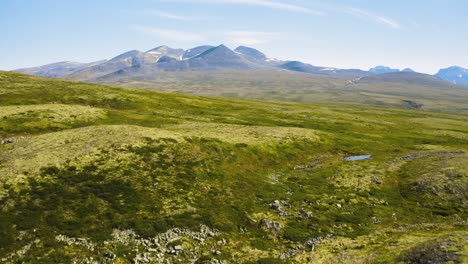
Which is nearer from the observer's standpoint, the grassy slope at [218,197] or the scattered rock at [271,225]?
the grassy slope at [218,197]

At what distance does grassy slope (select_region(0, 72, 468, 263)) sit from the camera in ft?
94.9

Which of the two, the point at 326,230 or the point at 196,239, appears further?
the point at 326,230

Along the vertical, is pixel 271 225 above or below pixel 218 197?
below

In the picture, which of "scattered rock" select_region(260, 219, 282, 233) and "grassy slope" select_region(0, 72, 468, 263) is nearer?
"grassy slope" select_region(0, 72, 468, 263)

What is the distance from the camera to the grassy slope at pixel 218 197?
28922mm

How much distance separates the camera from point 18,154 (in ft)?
148

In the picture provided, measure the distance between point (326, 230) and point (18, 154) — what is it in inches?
1884

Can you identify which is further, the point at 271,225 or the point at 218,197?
the point at 218,197

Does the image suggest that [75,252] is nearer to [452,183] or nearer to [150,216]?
[150,216]

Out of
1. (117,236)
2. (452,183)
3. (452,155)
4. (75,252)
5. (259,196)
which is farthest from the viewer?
(452,155)

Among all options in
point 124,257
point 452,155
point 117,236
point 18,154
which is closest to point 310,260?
point 124,257

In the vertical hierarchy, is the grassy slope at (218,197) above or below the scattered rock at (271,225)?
above

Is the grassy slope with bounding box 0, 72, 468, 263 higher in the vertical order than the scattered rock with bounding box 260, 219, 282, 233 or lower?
higher

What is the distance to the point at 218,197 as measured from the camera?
40.6 meters
